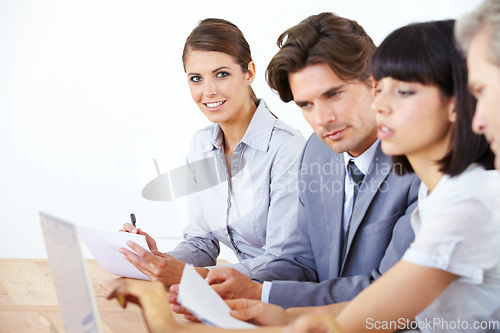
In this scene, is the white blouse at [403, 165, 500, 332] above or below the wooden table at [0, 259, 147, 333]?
above

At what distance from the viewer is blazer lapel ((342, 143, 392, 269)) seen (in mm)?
1547

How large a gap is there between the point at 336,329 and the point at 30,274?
131cm

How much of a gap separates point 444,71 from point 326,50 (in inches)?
24.3

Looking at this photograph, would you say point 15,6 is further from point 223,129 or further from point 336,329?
point 336,329

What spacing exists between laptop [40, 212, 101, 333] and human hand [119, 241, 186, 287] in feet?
2.05

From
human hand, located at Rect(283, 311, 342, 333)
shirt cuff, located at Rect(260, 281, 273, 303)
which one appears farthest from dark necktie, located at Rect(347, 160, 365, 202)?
human hand, located at Rect(283, 311, 342, 333)

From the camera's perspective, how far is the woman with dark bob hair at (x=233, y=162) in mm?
2119

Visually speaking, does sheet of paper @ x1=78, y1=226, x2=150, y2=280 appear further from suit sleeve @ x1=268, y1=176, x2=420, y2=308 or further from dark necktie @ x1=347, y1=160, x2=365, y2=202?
dark necktie @ x1=347, y1=160, x2=365, y2=202

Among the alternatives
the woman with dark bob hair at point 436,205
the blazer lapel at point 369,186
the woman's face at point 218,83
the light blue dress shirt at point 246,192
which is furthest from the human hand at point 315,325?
the woman's face at point 218,83

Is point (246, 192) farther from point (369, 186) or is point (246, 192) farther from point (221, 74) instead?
point (369, 186)

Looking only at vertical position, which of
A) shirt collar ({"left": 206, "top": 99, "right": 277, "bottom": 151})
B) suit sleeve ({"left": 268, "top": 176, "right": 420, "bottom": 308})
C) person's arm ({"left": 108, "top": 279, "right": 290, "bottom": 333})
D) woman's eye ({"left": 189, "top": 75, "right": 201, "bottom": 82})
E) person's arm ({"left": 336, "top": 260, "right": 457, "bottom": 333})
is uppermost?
woman's eye ({"left": 189, "top": 75, "right": 201, "bottom": 82})

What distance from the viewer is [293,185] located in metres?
2.09

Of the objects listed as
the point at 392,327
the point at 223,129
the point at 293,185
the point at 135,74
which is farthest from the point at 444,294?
the point at 135,74

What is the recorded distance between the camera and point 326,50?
1.67 meters
